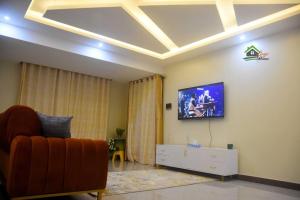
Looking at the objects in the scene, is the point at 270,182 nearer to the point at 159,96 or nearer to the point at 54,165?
the point at 159,96

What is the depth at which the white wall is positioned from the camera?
11.8 ft

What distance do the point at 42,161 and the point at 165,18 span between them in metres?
2.83

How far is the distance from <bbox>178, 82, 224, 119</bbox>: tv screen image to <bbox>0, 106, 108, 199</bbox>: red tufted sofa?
2.82m

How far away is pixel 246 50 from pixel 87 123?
13.7 ft

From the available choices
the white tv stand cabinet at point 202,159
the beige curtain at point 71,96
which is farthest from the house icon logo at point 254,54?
the beige curtain at point 71,96

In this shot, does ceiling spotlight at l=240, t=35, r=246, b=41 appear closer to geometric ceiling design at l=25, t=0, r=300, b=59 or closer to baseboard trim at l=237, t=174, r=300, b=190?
geometric ceiling design at l=25, t=0, r=300, b=59

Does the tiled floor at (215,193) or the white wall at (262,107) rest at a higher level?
the white wall at (262,107)

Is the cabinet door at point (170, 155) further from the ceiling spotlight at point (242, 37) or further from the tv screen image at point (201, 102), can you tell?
the ceiling spotlight at point (242, 37)

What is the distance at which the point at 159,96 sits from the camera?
5.98 meters

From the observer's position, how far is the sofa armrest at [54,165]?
73.9 inches

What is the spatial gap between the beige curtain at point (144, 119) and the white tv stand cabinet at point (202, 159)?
75 cm

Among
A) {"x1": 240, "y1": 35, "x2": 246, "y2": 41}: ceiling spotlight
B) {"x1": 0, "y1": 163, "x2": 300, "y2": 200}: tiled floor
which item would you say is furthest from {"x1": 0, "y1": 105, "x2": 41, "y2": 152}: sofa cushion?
{"x1": 240, "y1": 35, "x2": 246, "y2": 41}: ceiling spotlight

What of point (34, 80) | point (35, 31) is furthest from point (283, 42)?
point (34, 80)

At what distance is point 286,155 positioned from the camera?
11.7ft
